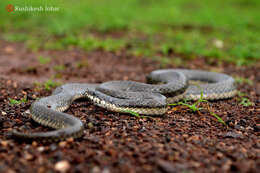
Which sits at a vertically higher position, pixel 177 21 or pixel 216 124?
pixel 177 21

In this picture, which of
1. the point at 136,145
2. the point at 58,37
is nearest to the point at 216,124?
the point at 136,145

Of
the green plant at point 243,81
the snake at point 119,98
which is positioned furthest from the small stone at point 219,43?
the snake at point 119,98

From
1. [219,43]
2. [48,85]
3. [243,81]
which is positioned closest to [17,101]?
[48,85]

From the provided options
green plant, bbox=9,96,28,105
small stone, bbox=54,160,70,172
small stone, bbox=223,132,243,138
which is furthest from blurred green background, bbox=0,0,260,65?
small stone, bbox=54,160,70,172

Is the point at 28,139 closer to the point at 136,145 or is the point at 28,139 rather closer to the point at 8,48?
the point at 136,145

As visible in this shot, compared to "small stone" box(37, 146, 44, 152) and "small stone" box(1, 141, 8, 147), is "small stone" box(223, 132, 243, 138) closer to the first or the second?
"small stone" box(37, 146, 44, 152)
